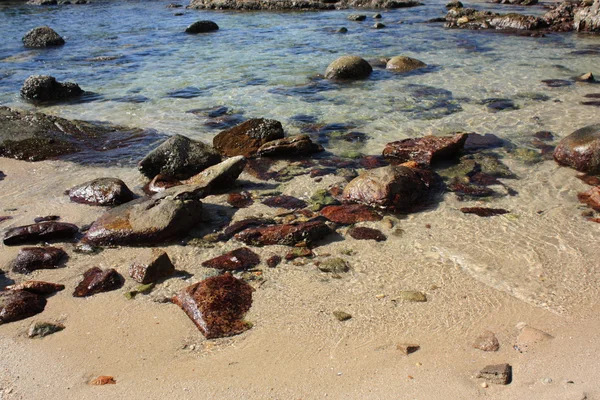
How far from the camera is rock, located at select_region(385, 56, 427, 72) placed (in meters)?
11.5

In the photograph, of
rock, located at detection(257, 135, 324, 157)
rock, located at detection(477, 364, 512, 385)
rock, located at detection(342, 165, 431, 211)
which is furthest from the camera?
rock, located at detection(257, 135, 324, 157)

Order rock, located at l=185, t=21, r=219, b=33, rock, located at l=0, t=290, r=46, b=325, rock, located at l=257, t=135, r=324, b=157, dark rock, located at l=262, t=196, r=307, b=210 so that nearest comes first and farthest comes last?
rock, located at l=0, t=290, r=46, b=325 → dark rock, located at l=262, t=196, r=307, b=210 → rock, located at l=257, t=135, r=324, b=157 → rock, located at l=185, t=21, r=219, b=33

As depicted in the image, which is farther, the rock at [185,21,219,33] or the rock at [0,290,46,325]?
the rock at [185,21,219,33]

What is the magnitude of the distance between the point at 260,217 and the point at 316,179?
3.63ft

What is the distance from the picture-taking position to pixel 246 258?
4613mm

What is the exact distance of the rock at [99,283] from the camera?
4.21 meters

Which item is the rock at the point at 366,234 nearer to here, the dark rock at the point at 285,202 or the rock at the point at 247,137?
the dark rock at the point at 285,202

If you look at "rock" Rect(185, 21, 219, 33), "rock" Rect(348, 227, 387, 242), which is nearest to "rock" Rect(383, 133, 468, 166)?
Result: "rock" Rect(348, 227, 387, 242)

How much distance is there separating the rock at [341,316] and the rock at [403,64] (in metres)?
8.63

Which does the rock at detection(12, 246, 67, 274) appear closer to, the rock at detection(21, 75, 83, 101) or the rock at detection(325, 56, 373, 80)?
the rock at detection(21, 75, 83, 101)

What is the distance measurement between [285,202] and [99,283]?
215 cm

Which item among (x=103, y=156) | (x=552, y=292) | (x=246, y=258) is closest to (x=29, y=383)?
(x=246, y=258)

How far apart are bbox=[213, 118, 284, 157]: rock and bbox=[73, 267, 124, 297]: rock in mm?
3104

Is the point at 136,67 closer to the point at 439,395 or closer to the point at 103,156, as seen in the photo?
the point at 103,156
